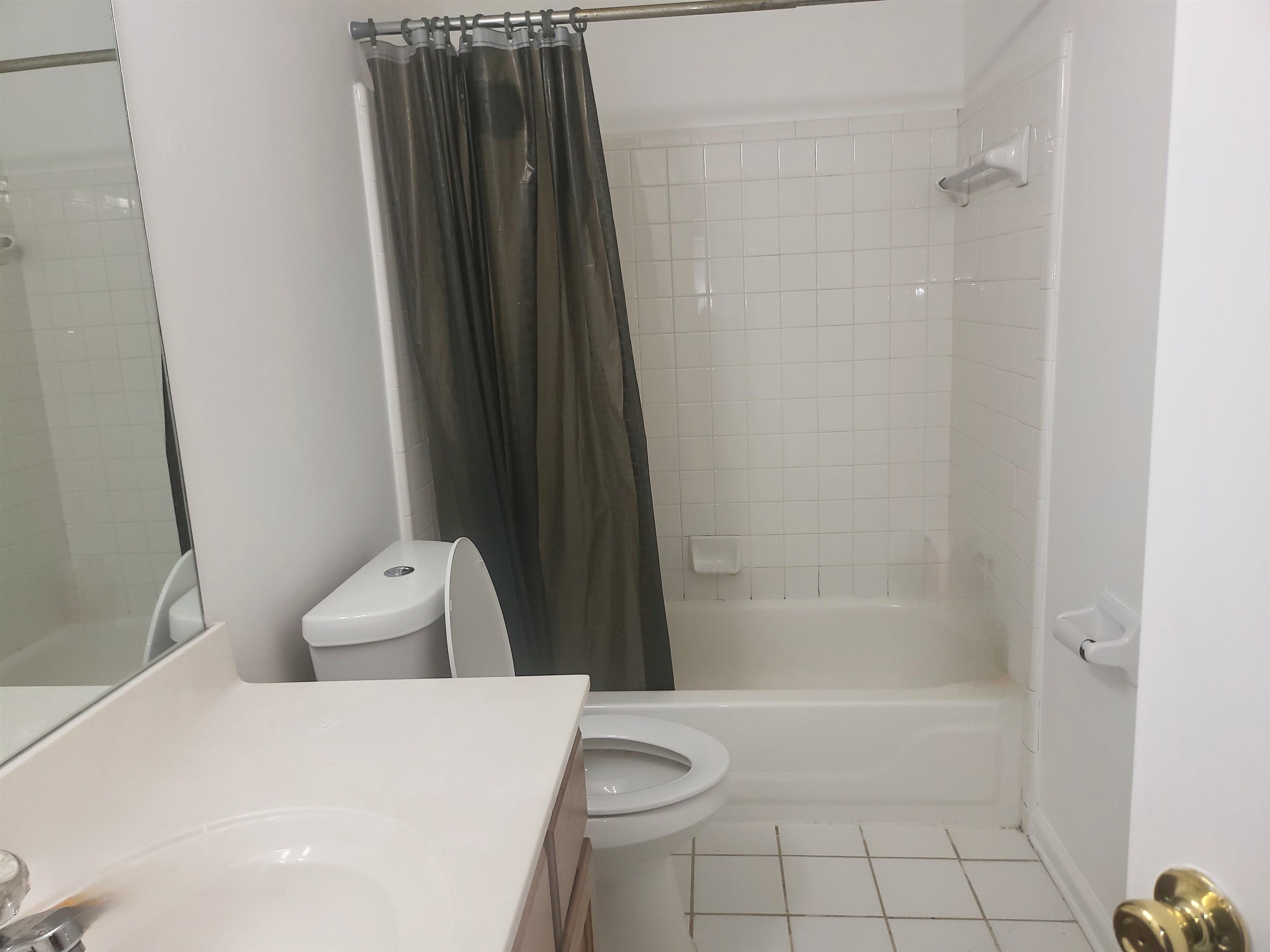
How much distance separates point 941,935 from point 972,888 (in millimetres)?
178

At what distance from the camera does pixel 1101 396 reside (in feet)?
5.27

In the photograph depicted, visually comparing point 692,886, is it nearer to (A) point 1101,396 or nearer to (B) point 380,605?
(B) point 380,605

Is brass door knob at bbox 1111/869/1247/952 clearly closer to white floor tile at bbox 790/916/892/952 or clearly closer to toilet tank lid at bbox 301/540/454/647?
toilet tank lid at bbox 301/540/454/647

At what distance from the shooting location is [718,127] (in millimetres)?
2527

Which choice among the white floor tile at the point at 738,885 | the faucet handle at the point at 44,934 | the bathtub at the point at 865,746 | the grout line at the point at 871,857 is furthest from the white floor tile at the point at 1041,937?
the faucet handle at the point at 44,934

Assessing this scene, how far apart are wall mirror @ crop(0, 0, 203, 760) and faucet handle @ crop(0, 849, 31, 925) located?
0.79 feet

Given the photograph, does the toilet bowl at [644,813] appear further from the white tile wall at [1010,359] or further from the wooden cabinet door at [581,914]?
the white tile wall at [1010,359]

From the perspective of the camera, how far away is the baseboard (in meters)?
1.69

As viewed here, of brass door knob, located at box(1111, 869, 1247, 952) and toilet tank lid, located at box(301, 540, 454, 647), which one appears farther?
toilet tank lid, located at box(301, 540, 454, 647)

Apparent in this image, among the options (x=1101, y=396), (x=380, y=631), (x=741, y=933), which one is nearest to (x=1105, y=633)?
(x=1101, y=396)

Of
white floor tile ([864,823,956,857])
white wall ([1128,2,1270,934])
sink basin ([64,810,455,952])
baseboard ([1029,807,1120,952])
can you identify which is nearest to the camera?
white wall ([1128,2,1270,934])

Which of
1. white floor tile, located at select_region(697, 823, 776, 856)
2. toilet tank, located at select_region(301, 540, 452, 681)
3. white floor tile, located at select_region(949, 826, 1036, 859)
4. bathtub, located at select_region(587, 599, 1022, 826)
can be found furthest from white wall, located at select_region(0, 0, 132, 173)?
white floor tile, located at select_region(949, 826, 1036, 859)

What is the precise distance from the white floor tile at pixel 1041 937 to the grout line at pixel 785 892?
41 centimetres

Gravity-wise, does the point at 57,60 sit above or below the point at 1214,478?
above
